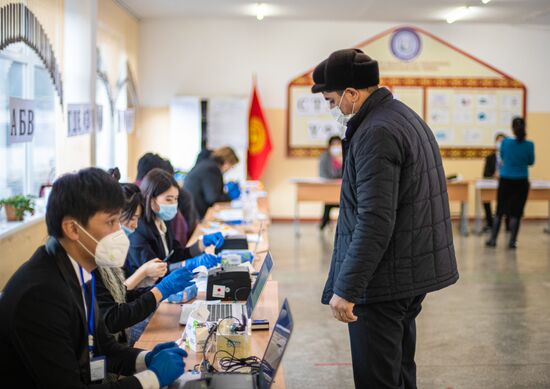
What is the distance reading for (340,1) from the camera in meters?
8.38

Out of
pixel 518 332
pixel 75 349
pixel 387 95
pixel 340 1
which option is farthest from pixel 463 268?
pixel 75 349

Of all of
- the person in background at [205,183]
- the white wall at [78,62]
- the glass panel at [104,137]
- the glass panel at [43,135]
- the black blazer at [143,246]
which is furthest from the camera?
the glass panel at [104,137]

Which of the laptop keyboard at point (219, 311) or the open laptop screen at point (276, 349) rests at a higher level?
the open laptop screen at point (276, 349)

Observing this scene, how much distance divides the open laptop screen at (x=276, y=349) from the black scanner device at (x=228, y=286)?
3.12 ft

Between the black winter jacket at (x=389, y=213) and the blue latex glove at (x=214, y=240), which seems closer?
the black winter jacket at (x=389, y=213)

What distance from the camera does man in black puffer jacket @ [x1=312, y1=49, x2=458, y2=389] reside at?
228 cm

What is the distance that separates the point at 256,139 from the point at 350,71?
7655 millimetres

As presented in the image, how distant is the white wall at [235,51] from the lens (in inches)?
395

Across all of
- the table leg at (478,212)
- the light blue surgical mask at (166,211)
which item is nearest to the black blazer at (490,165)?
the table leg at (478,212)

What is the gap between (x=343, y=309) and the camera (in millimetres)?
2289

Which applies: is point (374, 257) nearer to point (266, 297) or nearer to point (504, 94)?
point (266, 297)

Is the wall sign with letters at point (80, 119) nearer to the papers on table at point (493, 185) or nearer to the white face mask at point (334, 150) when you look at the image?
the white face mask at point (334, 150)

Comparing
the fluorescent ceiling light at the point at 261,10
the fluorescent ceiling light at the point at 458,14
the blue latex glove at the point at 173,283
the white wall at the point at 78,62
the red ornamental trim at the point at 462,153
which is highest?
the fluorescent ceiling light at the point at 458,14

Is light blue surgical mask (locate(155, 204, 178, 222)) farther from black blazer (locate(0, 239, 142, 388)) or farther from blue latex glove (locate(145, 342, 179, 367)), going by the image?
black blazer (locate(0, 239, 142, 388))
